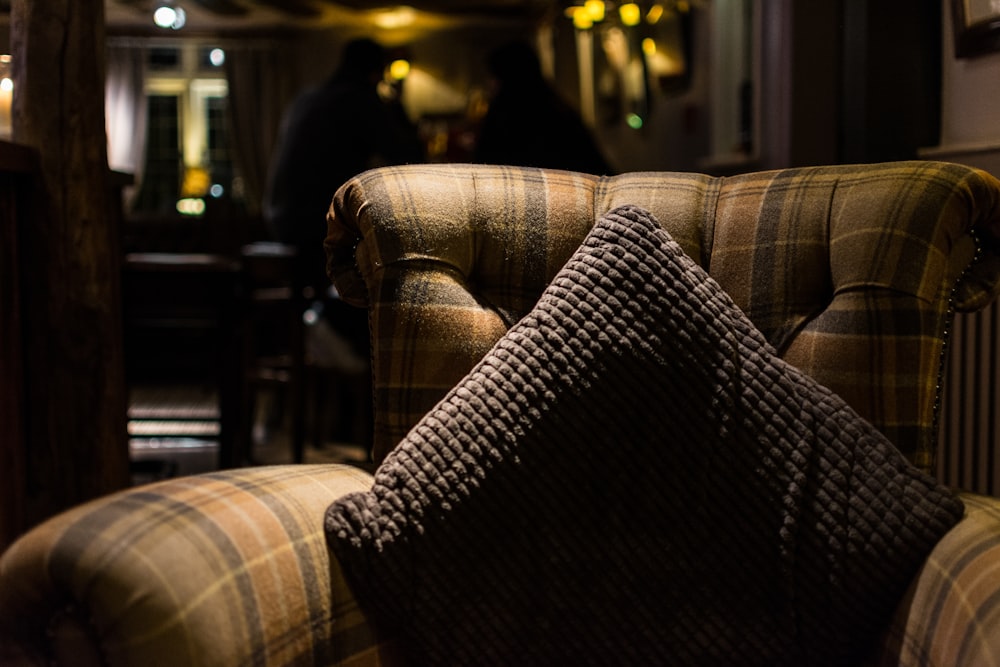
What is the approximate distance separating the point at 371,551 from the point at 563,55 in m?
7.87

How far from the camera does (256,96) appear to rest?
8.93 meters

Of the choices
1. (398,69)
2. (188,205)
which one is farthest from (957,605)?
(188,205)

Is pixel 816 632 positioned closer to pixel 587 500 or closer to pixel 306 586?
pixel 587 500

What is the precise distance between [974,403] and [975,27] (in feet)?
2.65

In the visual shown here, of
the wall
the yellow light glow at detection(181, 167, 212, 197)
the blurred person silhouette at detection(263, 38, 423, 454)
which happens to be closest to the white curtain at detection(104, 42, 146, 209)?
the yellow light glow at detection(181, 167, 212, 197)

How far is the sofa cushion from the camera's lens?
3.20ft

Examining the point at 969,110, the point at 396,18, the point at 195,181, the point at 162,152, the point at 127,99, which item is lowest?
the point at 969,110

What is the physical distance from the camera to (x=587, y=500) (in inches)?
39.7

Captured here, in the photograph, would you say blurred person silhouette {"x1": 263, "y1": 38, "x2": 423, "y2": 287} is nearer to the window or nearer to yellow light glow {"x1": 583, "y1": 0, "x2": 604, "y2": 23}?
yellow light glow {"x1": 583, "y1": 0, "x2": 604, "y2": 23}

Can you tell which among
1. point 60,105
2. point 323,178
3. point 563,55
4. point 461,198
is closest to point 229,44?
point 563,55

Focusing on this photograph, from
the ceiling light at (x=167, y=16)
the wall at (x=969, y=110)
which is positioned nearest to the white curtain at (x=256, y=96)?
the ceiling light at (x=167, y=16)

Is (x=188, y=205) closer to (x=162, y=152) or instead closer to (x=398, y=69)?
(x=162, y=152)

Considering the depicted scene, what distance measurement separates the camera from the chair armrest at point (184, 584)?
29.6 inches

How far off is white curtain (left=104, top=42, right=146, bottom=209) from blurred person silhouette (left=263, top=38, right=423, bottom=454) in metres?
6.03
